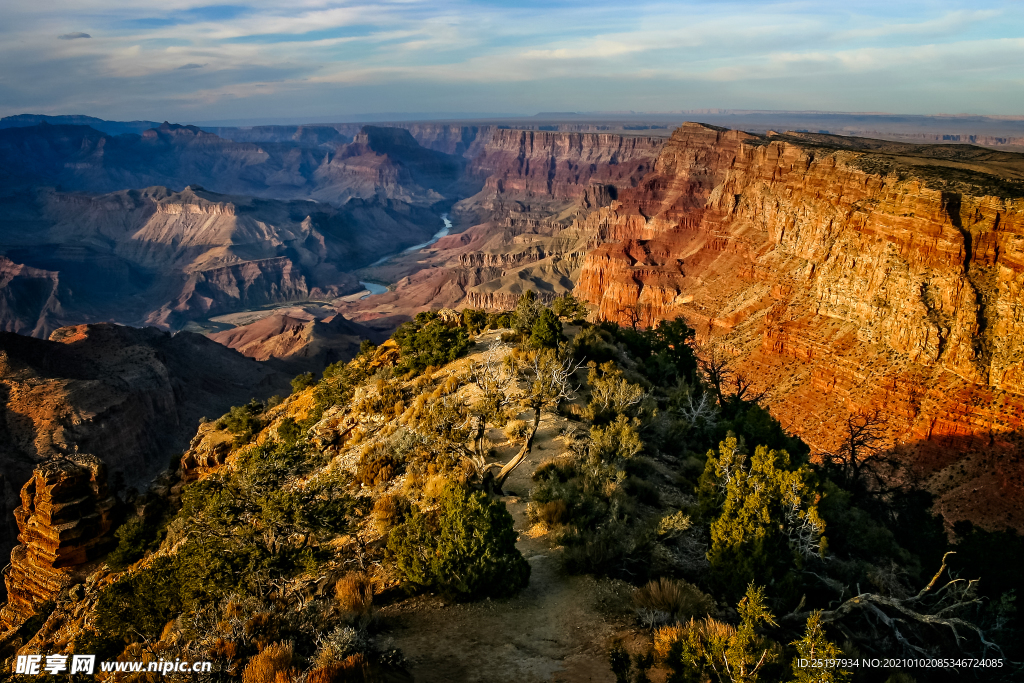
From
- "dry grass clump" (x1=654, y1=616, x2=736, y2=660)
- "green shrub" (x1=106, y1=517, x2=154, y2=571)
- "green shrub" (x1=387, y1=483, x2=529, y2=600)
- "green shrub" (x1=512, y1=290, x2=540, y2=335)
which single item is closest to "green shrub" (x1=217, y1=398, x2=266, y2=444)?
"green shrub" (x1=106, y1=517, x2=154, y2=571)

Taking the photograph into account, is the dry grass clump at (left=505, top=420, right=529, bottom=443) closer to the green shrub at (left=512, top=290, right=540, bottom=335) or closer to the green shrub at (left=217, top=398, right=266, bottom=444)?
the green shrub at (left=512, top=290, right=540, bottom=335)

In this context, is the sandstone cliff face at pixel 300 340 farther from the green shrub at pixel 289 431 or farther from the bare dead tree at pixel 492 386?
the bare dead tree at pixel 492 386

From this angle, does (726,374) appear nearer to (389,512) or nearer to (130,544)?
(389,512)

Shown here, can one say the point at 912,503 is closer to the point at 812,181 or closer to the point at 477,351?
the point at 477,351

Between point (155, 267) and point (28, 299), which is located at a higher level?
point (155, 267)

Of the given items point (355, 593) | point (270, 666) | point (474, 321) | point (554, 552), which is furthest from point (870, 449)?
point (270, 666)

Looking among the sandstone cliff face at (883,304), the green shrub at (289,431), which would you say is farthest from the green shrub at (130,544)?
the sandstone cliff face at (883,304)
